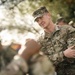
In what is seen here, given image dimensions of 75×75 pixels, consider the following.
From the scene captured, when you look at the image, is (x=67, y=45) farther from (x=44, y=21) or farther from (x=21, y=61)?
(x=21, y=61)

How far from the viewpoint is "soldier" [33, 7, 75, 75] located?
475 centimetres

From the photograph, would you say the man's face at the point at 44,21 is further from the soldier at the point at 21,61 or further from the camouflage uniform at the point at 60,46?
the soldier at the point at 21,61

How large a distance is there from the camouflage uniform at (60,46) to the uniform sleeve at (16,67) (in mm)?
2561

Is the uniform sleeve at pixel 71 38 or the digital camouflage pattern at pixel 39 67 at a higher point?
the uniform sleeve at pixel 71 38

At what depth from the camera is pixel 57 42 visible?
493 centimetres

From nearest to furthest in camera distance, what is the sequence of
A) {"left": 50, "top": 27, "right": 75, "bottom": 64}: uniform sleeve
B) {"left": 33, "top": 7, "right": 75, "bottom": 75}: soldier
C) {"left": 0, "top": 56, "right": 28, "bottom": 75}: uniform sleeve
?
{"left": 0, "top": 56, "right": 28, "bottom": 75}: uniform sleeve, {"left": 50, "top": 27, "right": 75, "bottom": 64}: uniform sleeve, {"left": 33, "top": 7, "right": 75, "bottom": 75}: soldier

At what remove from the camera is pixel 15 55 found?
217cm

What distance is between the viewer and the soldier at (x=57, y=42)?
4.75 metres

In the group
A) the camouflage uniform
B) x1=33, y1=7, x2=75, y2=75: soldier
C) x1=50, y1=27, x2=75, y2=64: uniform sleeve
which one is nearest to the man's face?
x1=33, y1=7, x2=75, y2=75: soldier

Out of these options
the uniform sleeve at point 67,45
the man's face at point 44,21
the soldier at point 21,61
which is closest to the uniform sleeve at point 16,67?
the soldier at point 21,61

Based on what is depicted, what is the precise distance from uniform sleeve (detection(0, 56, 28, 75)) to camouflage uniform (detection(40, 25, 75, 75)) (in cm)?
256

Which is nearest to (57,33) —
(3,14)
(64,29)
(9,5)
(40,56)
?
(64,29)

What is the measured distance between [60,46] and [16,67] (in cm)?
281

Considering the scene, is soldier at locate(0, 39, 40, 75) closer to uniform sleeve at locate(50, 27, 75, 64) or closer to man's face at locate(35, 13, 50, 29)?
uniform sleeve at locate(50, 27, 75, 64)
